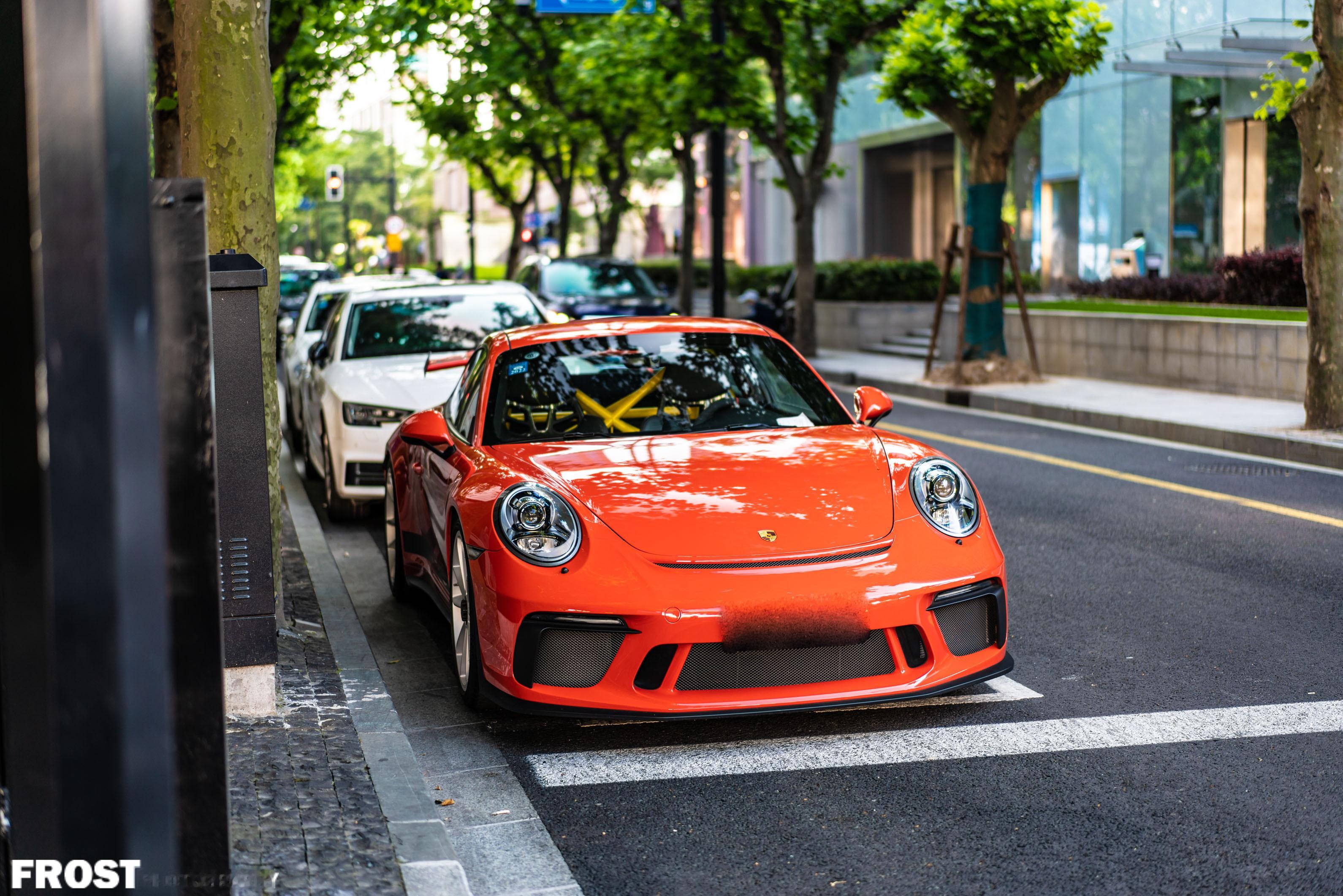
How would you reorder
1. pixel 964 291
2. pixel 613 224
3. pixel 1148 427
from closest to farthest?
1. pixel 1148 427
2. pixel 964 291
3. pixel 613 224

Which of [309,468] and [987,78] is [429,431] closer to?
[309,468]

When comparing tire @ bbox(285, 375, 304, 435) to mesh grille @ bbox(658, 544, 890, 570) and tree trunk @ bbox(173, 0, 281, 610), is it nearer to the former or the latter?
tree trunk @ bbox(173, 0, 281, 610)

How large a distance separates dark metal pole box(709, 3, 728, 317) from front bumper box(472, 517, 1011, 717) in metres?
18.1

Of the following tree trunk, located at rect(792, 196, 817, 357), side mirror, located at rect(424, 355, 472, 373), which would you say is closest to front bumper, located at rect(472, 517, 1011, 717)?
side mirror, located at rect(424, 355, 472, 373)

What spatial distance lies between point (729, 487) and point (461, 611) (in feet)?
3.49

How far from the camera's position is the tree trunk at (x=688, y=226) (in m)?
27.1

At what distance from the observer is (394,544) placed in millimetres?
7234

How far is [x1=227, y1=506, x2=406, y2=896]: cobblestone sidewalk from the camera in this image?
345 centimetres

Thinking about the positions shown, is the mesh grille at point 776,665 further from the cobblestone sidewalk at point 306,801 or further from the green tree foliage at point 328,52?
the green tree foliage at point 328,52

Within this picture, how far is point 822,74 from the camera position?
23531 mm

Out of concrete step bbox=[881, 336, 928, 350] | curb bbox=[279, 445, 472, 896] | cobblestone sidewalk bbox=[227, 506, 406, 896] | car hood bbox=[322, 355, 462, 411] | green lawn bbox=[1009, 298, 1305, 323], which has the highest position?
green lawn bbox=[1009, 298, 1305, 323]

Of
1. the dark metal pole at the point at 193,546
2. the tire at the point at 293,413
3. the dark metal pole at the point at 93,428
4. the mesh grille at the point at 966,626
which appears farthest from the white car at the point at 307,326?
the dark metal pole at the point at 93,428

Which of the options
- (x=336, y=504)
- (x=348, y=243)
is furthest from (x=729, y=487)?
(x=348, y=243)

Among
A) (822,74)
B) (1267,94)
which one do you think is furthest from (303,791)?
(1267,94)
